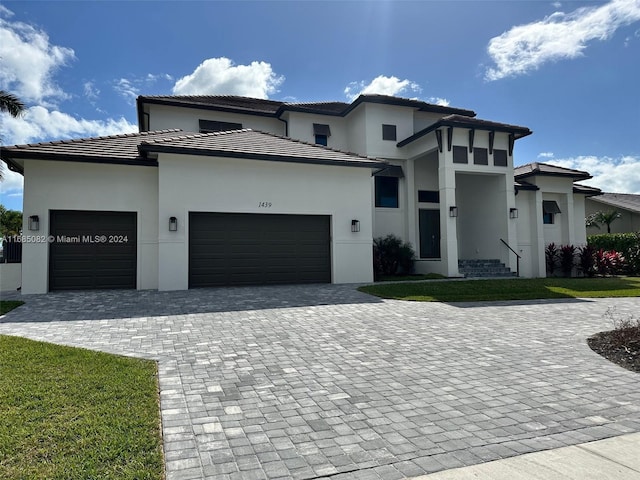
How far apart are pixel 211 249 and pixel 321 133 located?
991cm

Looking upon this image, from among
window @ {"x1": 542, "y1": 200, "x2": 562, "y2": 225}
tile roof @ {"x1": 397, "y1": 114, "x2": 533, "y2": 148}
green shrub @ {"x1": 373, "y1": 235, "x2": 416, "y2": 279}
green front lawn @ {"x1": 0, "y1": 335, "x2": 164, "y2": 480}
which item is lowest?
green front lawn @ {"x1": 0, "y1": 335, "x2": 164, "y2": 480}

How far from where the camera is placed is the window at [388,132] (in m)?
19.2

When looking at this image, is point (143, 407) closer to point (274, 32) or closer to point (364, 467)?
point (364, 467)

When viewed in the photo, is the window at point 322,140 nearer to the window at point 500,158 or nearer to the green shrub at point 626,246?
the window at point 500,158

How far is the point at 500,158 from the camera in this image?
17766 mm

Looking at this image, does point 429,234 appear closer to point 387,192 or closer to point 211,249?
point 387,192

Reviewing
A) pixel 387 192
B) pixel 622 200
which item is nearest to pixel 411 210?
pixel 387 192

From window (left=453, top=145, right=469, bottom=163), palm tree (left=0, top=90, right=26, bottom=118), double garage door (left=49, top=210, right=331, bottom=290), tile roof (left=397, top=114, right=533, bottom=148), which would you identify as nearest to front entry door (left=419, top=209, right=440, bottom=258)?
window (left=453, top=145, right=469, bottom=163)

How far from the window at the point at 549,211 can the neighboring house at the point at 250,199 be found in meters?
1.49

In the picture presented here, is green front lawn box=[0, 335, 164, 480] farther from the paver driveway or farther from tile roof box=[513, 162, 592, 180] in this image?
tile roof box=[513, 162, 592, 180]

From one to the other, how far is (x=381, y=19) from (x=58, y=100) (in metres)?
11.1

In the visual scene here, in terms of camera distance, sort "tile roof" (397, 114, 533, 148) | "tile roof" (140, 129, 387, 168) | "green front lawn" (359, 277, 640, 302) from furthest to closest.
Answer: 1. "tile roof" (397, 114, 533, 148)
2. "tile roof" (140, 129, 387, 168)
3. "green front lawn" (359, 277, 640, 302)

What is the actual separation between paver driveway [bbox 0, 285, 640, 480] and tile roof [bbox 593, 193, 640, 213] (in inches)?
1045

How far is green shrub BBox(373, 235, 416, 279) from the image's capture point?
17.5 metres
